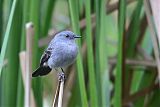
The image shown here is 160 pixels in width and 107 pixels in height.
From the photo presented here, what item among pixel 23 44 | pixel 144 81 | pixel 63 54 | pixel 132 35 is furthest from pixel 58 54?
pixel 144 81

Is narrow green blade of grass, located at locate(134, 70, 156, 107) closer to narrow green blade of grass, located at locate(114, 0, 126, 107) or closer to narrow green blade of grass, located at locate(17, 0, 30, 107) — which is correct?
narrow green blade of grass, located at locate(114, 0, 126, 107)

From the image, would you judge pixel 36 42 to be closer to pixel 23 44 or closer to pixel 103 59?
pixel 23 44

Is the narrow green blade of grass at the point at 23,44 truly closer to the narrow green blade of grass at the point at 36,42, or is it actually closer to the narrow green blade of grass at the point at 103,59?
the narrow green blade of grass at the point at 36,42

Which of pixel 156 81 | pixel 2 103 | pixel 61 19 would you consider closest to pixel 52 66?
pixel 2 103

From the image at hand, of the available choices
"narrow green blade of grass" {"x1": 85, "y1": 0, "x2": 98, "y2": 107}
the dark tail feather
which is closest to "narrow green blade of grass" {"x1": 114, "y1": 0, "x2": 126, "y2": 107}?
"narrow green blade of grass" {"x1": 85, "y1": 0, "x2": 98, "y2": 107}

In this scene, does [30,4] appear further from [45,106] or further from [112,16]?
[112,16]

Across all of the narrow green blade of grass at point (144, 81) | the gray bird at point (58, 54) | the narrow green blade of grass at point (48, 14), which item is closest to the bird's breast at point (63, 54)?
the gray bird at point (58, 54)
